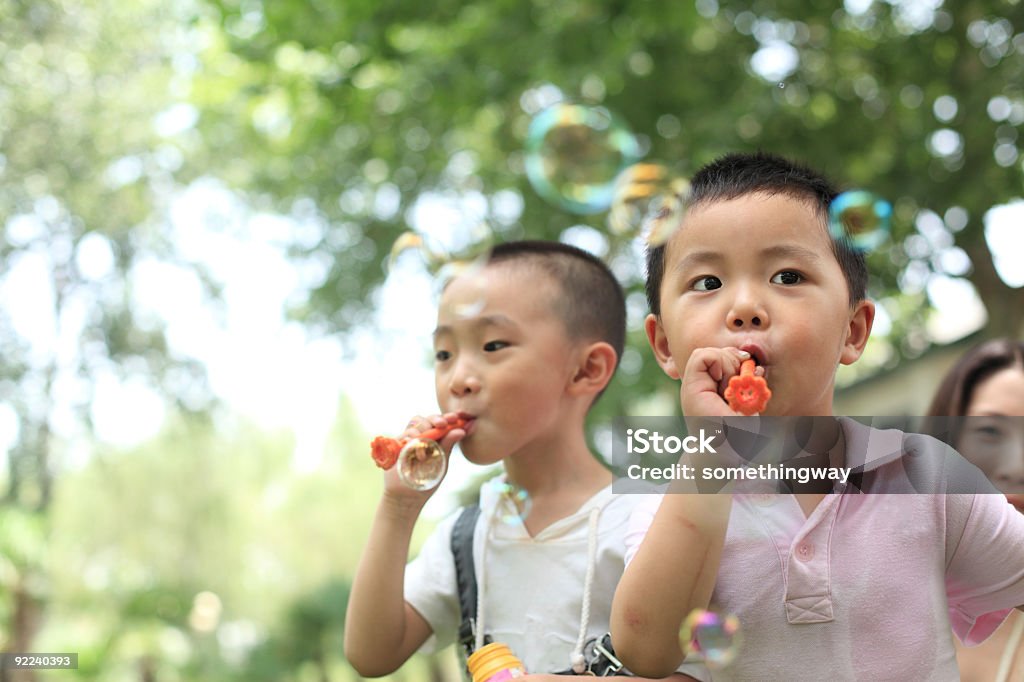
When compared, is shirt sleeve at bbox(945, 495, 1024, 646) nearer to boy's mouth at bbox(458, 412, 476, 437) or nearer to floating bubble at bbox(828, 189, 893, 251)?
floating bubble at bbox(828, 189, 893, 251)

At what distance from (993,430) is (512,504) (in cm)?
109

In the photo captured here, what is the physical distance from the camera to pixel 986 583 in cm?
153

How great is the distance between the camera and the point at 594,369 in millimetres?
2256

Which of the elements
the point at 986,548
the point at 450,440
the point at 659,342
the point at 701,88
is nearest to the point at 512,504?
the point at 450,440

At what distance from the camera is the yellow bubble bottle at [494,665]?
1732mm

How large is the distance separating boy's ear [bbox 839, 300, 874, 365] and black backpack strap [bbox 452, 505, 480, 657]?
2.91 ft

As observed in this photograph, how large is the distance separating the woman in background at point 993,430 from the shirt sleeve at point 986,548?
40 centimetres

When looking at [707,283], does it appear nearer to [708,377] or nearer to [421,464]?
[708,377]

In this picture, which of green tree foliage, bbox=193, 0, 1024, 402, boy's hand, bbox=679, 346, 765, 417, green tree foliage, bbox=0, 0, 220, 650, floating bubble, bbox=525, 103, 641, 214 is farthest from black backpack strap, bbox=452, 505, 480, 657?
green tree foliage, bbox=0, 0, 220, 650

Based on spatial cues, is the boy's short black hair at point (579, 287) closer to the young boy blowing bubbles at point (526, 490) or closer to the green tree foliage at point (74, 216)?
the young boy blowing bubbles at point (526, 490)

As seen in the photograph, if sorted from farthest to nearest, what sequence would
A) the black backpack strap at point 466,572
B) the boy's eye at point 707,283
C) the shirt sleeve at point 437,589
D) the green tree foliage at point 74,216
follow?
the green tree foliage at point 74,216 < the shirt sleeve at point 437,589 < the black backpack strap at point 466,572 < the boy's eye at point 707,283

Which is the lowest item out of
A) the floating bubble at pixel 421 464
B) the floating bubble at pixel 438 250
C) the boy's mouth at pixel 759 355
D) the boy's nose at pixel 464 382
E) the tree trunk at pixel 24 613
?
the boy's mouth at pixel 759 355

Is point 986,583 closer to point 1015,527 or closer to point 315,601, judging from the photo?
point 1015,527

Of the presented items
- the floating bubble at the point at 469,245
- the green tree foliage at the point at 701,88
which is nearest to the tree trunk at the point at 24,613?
the green tree foliage at the point at 701,88
